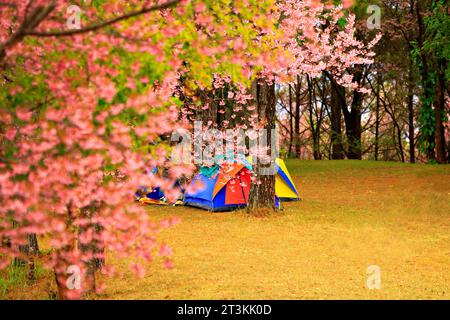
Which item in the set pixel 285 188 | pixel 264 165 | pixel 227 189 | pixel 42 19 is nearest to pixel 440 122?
pixel 285 188

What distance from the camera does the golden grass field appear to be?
28.8 feet

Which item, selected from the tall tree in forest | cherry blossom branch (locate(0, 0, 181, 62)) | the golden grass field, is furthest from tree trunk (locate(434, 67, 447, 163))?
A: cherry blossom branch (locate(0, 0, 181, 62))

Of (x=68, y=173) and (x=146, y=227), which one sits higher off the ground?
(x=68, y=173)

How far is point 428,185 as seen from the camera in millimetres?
20469

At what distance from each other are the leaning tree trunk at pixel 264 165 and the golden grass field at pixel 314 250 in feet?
1.54

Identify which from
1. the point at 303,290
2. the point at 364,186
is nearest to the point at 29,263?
the point at 303,290

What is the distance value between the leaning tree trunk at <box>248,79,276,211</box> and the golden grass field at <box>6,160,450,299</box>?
0.47 meters

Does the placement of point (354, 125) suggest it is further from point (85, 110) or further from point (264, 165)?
point (85, 110)

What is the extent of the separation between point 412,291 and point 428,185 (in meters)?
12.5

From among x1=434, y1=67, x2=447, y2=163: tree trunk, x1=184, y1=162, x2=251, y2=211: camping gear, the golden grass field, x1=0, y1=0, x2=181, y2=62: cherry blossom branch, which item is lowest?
the golden grass field

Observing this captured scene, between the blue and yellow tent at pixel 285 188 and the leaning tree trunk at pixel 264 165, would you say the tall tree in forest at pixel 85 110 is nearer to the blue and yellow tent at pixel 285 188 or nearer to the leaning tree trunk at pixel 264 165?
the leaning tree trunk at pixel 264 165

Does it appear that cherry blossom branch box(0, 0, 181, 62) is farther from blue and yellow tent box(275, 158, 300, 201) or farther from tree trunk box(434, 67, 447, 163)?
tree trunk box(434, 67, 447, 163)

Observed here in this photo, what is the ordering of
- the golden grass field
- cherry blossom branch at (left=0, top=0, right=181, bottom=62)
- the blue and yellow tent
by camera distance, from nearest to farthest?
cherry blossom branch at (left=0, top=0, right=181, bottom=62) → the golden grass field → the blue and yellow tent
